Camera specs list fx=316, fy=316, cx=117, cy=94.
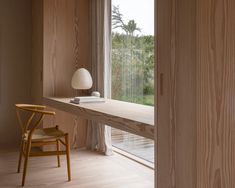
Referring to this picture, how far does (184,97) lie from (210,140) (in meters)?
0.23

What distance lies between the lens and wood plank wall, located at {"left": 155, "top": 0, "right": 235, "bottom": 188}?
1099 millimetres

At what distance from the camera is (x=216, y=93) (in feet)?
3.71

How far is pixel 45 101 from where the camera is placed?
3.51 meters

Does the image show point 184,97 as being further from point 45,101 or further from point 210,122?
point 45,101

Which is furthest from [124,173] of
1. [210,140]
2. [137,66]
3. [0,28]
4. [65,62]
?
[0,28]

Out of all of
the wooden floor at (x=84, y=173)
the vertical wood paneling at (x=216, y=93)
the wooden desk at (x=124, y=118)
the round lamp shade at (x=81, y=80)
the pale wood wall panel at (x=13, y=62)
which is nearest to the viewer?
the vertical wood paneling at (x=216, y=93)

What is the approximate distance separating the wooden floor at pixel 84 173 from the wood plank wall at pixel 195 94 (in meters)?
1.22

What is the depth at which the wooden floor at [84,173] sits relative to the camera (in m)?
2.61

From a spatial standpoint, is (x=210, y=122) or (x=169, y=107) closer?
→ (x=210, y=122)

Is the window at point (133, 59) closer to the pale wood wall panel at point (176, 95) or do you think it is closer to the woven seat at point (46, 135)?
the woven seat at point (46, 135)

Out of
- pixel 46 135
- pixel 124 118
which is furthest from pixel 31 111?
pixel 124 118

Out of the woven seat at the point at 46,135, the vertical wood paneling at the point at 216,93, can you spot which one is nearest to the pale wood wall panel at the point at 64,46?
the woven seat at the point at 46,135

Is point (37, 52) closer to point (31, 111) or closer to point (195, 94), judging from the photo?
point (31, 111)

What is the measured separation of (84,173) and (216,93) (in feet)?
6.61
